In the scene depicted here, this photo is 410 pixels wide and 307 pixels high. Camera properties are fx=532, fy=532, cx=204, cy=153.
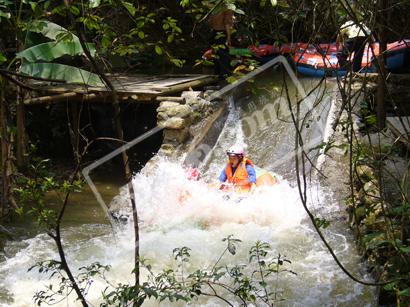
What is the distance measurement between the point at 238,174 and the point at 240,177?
0.06m

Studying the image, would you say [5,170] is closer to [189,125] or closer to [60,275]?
[60,275]

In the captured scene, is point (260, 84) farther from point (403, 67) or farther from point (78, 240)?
point (78, 240)

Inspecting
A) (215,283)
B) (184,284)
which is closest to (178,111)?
(184,284)

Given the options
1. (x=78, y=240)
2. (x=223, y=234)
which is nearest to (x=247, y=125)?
(x=223, y=234)

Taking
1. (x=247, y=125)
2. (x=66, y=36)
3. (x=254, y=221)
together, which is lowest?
(x=254, y=221)

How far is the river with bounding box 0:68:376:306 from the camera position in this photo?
5.00 metres

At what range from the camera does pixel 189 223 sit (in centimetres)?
663

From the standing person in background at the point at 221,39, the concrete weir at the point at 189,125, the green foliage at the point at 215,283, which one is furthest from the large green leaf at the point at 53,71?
the concrete weir at the point at 189,125

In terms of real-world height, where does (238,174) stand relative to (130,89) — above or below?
below

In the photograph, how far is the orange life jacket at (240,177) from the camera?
693cm

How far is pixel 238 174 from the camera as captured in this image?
23.2 feet

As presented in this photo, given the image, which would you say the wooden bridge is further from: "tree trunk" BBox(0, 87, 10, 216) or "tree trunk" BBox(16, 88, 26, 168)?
"tree trunk" BBox(0, 87, 10, 216)

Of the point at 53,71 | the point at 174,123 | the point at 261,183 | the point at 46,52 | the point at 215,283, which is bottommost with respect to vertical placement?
the point at 261,183

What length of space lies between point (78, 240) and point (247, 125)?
394 cm
